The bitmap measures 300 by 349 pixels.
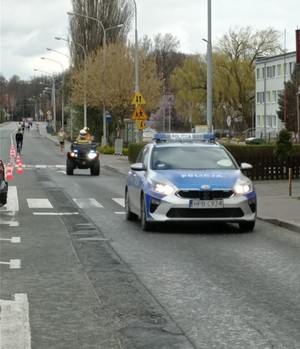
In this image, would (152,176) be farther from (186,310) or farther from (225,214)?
(186,310)

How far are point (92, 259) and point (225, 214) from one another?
3.32 metres

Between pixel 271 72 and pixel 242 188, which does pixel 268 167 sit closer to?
pixel 242 188

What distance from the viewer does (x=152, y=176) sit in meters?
13.9

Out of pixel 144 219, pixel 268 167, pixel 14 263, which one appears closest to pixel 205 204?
pixel 144 219

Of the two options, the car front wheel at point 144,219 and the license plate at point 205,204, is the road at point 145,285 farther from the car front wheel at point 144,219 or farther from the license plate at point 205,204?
the license plate at point 205,204

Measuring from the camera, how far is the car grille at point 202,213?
1327cm

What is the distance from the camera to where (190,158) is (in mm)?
14719

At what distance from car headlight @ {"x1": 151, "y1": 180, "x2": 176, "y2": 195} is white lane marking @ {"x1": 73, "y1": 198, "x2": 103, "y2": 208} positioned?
5552 mm

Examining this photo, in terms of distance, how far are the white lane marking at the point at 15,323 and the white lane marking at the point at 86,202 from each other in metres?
11.0

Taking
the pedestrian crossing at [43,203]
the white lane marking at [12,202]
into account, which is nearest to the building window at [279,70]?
the white lane marking at [12,202]

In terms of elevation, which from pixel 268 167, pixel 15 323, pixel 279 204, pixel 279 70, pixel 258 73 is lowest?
pixel 279 204

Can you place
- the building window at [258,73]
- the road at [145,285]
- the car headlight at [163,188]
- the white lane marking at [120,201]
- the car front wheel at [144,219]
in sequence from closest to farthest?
1. the road at [145,285]
2. the car headlight at [163,188]
3. the car front wheel at [144,219]
4. the white lane marking at [120,201]
5. the building window at [258,73]

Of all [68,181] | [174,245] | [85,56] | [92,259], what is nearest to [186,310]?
[92,259]

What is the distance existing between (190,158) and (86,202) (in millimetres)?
5758
